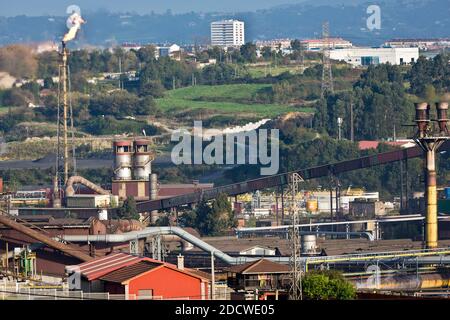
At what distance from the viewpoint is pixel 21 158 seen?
97.8 meters

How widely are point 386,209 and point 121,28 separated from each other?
102 m

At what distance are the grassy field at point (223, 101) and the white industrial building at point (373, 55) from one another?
17690mm

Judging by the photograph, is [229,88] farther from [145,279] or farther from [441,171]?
[145,279]

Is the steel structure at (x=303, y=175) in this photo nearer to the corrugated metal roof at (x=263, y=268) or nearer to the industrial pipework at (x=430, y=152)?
the industrial pipework at (x=430, y=152)

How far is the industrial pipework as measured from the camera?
5109cm

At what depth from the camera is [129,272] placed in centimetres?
2986

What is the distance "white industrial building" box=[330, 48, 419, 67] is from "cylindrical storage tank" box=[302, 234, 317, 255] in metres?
81.4

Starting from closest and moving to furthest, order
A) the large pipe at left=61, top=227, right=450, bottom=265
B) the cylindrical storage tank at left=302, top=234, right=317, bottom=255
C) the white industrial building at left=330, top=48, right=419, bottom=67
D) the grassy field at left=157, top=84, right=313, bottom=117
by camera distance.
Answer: the large pipe at left=61, top=227, right=450, bottom=265
the cylindrical storage tank at left=302, top=234, right=317, bottom=255
the grassy field at left=157, top=84, right=313, bottom=117
the white industrial building at left=330, top=48, right=419, bottom=67

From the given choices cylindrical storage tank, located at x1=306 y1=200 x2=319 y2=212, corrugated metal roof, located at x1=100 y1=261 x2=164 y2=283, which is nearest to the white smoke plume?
cylindrical storage tank, located at x1=306 y1=200 x2=319 y2=212

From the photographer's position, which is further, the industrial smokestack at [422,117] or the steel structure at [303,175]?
the steel structure at [303,175]

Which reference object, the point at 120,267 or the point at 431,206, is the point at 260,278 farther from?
the point at 431,206

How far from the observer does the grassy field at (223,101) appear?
4343 inches

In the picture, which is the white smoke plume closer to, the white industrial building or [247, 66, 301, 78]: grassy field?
[247, 66, 301, 78]: grassy field

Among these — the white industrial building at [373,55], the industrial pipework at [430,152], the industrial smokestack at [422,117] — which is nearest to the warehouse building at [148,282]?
the industrial pipework at [430,152]
